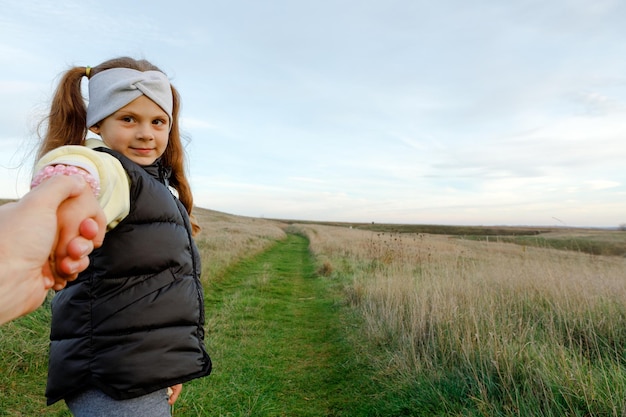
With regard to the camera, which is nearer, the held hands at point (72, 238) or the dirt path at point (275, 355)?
the held hands at point (72, 238)

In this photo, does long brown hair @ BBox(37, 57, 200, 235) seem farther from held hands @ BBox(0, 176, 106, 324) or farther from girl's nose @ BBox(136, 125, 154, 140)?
held hands @ BBox(0, 176, 106, 324)

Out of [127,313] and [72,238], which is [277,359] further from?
[72,238]

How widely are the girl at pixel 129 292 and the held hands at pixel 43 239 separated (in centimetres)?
41

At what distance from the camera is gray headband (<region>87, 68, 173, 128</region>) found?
1679 mm

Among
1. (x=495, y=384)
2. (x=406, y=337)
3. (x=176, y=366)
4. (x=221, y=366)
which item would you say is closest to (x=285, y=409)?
(x=221, y=366)

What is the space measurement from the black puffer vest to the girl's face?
250 millimetres

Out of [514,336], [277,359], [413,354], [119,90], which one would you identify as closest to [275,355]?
[277,359]

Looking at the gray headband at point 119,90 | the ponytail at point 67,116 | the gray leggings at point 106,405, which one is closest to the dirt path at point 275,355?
the gray leggings at point 106,405

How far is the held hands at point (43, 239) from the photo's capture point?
0.70m

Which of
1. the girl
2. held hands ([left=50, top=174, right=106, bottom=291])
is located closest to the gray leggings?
the girl

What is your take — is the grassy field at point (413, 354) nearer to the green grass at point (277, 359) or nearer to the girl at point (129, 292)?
the green grass at point (277, 359)

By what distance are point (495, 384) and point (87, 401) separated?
115 inches

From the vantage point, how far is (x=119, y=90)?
66.5 inches

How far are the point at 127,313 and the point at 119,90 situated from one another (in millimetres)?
941
